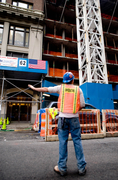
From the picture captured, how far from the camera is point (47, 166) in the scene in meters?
2.39

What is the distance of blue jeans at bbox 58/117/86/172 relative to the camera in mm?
2066

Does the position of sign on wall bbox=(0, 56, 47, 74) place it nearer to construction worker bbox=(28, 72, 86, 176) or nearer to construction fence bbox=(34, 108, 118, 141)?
construction fence bbox=(34, 108, 118, 141)

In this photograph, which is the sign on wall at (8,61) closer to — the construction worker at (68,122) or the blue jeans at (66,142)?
the construction worker at (68,122)

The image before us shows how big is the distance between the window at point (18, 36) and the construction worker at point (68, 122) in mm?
15874

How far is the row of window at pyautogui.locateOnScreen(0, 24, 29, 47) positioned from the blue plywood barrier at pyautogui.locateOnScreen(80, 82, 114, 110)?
36.4 feet

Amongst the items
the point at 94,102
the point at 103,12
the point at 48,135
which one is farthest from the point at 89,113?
the point at 103,12

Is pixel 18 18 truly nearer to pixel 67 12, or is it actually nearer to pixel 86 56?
pixel 67 12

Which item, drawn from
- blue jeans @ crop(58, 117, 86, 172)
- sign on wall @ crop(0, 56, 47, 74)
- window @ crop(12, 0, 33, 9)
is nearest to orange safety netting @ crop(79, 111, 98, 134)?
blue jeans @ crop(58, 117, 86, 172)

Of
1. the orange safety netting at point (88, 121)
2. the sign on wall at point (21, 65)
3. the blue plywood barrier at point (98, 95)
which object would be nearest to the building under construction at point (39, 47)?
the sign on wall at point (21, 65)

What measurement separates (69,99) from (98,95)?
30.7 feet

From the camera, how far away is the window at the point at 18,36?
621 inches

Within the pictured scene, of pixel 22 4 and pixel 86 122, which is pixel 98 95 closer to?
pixel 86 122

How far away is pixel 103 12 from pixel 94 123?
961 inches

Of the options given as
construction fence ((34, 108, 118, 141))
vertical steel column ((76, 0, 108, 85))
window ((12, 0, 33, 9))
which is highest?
window ((12, 0, 33, 9))
